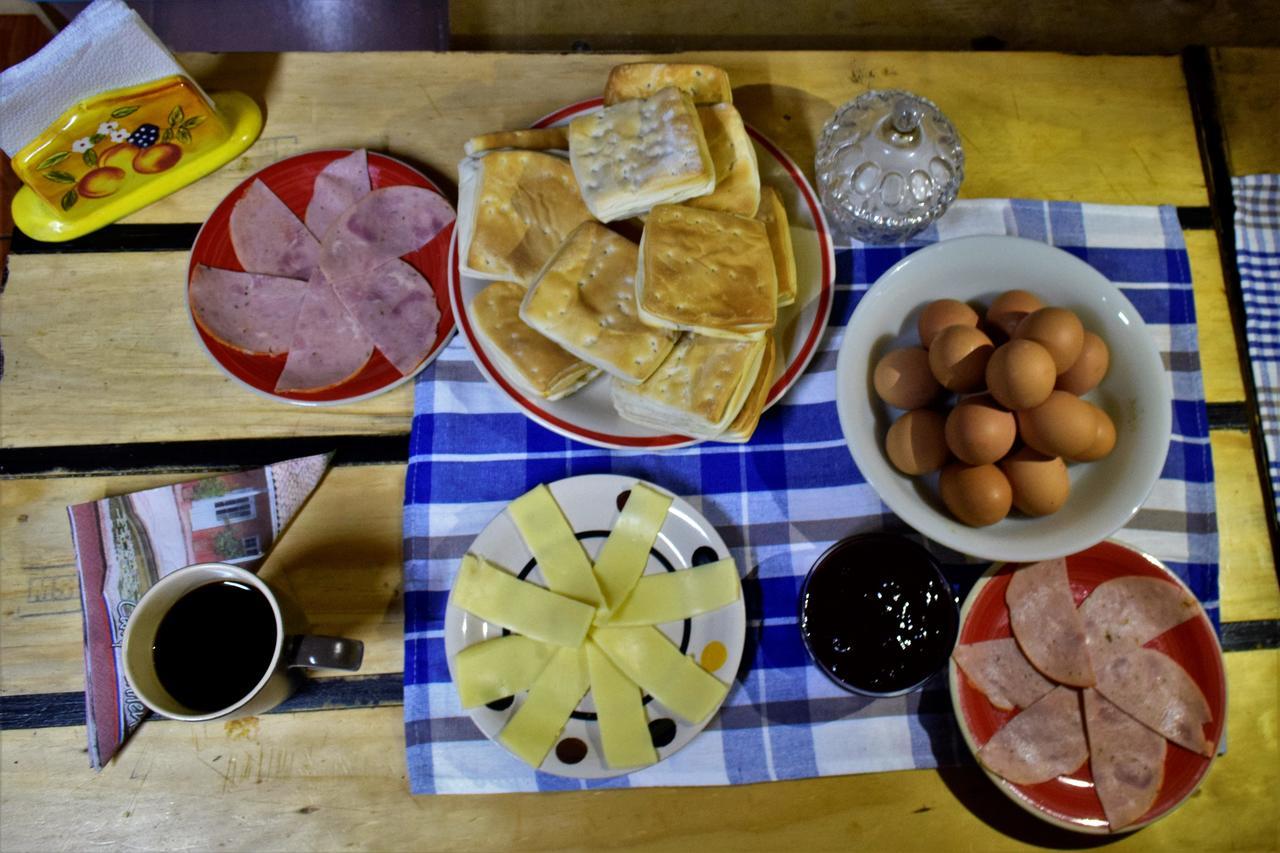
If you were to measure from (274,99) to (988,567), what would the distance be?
119 centimetres

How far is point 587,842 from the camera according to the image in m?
0.97

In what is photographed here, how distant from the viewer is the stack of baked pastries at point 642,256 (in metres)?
0.92

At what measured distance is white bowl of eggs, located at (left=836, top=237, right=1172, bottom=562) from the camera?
0.85m

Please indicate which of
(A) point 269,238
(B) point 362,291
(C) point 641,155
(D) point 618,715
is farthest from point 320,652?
(C) point 641,155

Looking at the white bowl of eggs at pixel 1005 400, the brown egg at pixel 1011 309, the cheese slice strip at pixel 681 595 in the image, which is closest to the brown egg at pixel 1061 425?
the white bowl of eggs at pixel 1005 400

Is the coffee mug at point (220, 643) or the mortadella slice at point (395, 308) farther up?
the mortadella slice at point (395, 308)

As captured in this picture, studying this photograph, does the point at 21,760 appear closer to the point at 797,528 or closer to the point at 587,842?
the point at 587,842

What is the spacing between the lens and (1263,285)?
1.12m

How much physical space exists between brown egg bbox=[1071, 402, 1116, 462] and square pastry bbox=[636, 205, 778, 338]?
Result: 367 mm

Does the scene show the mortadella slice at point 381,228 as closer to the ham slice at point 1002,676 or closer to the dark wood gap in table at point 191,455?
the dark wood gap in table at point 191,455

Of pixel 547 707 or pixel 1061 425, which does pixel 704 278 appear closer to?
pixel 1061 425

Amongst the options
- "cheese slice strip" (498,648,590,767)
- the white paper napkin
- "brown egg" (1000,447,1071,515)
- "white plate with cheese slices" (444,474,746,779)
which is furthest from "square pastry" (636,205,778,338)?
the white paper napkin

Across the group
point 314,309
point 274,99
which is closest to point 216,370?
point 314,309

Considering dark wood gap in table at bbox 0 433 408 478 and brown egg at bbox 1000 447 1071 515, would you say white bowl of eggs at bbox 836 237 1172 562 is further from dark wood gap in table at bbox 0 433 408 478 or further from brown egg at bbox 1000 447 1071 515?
dark wood gap in table at bbox 0 433 408 478
